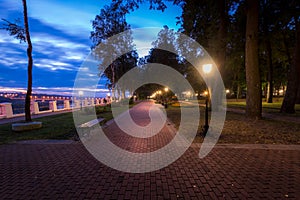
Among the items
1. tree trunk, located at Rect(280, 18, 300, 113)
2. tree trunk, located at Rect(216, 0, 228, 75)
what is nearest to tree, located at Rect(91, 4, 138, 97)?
tree trunk, located at Rect(216, 0, 228, 75)

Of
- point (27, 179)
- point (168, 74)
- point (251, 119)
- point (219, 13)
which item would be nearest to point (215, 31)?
point (219, 13)

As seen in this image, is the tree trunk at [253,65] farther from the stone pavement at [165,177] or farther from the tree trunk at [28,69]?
the tree trunk at [28,69]

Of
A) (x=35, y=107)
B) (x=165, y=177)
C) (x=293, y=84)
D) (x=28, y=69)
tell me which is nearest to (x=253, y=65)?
(x=293, y=84)

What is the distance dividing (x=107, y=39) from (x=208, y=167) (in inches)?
1048

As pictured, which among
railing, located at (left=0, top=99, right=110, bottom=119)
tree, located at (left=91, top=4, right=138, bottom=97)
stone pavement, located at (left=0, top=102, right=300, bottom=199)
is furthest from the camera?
tree, located at (left=91, top=4, right=138, bottom=97)

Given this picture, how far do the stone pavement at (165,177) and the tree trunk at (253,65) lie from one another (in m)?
5.57

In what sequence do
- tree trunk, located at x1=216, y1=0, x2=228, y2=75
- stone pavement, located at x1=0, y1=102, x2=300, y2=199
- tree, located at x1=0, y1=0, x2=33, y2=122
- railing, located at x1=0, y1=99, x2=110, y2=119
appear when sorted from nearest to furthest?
stone pavement, located at x1=0, y1=102, x2=300, y2=199
tree, located at x1=0, y1=0, x2=33, y2=122
railing, located at x1=0, y1=99, x2=110, y2=119
tree trunk, located at x1=216, y1=0, x2=228, y2=75

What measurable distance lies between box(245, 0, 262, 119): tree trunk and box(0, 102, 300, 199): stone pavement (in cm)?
557

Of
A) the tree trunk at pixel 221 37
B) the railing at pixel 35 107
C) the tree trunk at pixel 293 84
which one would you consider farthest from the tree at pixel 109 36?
the tree trunk at pixel 293 84

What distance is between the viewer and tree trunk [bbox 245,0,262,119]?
981 cm

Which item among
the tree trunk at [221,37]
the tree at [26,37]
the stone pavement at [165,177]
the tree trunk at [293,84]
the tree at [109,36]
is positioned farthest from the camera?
the tree at [109,36]

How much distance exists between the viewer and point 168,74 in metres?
35.8

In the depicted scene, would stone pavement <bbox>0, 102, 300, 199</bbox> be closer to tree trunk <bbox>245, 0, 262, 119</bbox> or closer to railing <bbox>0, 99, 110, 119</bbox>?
tree trunk <bbox>245, 0, 262, 119</bbox>

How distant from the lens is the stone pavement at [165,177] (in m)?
2.81
